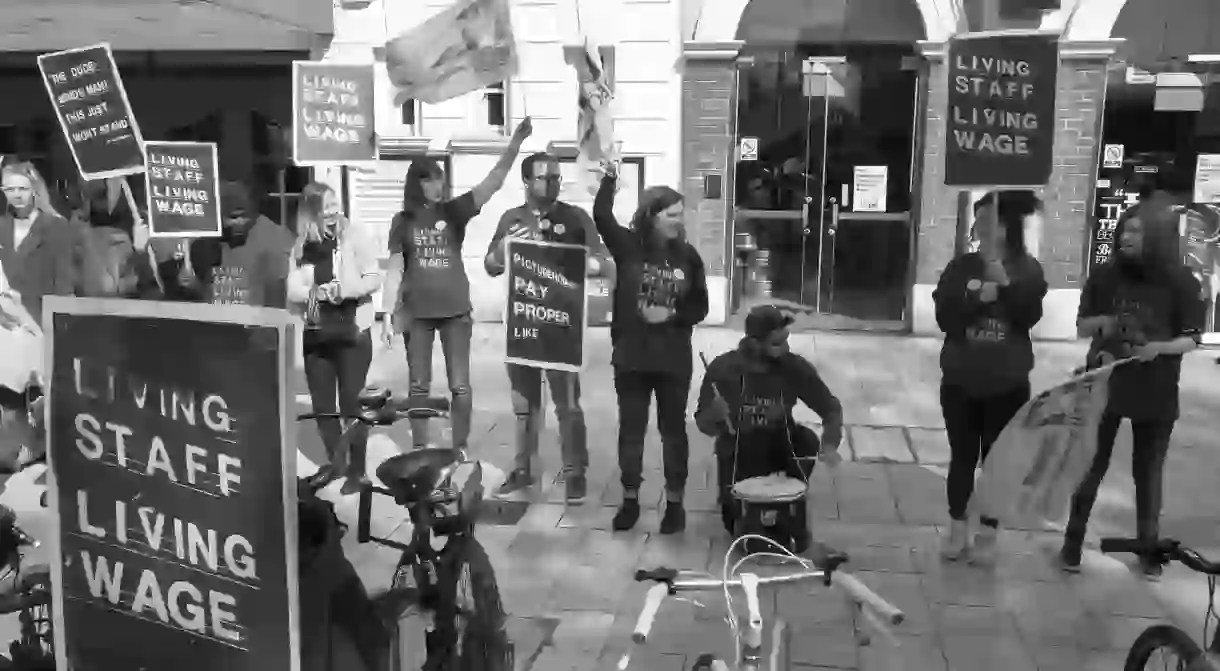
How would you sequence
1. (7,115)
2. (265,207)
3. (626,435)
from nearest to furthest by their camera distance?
(626,435) → (265,207) → (7,115)

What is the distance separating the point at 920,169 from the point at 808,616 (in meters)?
1.91

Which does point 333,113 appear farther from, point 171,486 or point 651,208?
point 171,486

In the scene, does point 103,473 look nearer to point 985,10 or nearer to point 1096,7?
point 985,10

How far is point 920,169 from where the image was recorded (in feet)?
13.5

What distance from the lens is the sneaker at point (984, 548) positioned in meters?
3.92

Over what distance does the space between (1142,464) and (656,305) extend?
196 centimetres

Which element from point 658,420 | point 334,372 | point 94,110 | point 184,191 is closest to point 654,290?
point 658,420

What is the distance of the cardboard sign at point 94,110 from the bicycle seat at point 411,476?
2.89 m

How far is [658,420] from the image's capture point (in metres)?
4.21

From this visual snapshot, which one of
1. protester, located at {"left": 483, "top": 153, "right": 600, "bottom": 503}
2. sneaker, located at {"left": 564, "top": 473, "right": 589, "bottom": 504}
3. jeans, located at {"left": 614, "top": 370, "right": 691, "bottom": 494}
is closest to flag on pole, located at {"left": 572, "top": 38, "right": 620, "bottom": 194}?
protester, located at {"left": 483, "top": 153, "right": 600, "bottom": 503}

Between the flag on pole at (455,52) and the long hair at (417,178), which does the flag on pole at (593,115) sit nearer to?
the flag on pole at (455,52)

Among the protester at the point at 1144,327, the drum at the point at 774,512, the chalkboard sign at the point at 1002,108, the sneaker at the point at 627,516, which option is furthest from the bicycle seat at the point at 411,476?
the protester at the point at 1144,327

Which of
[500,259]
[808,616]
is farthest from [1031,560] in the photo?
[500,259]

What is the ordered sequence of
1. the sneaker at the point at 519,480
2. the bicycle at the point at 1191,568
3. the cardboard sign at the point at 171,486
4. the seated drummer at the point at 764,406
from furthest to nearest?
the sneaker at the point at 519,480 → the seated drummer at the point at 764,406 → the bicycle at the point at 1191,568 → the cardboard sign at the point at 171,486
